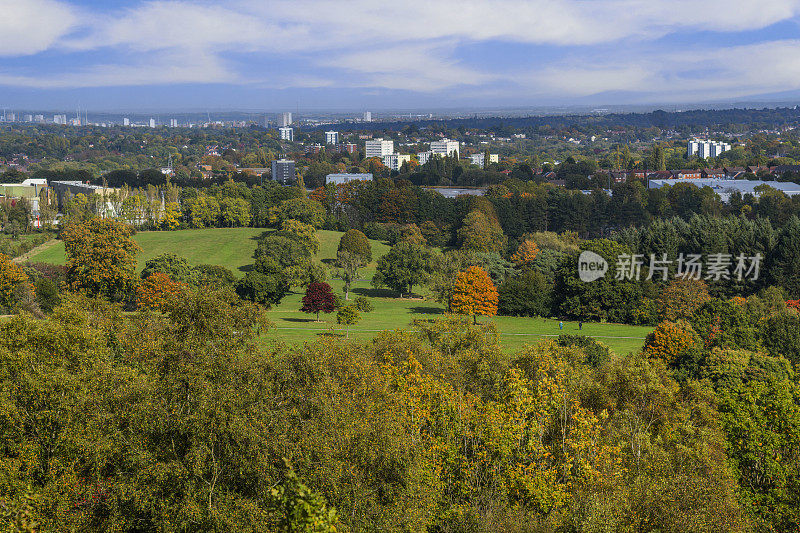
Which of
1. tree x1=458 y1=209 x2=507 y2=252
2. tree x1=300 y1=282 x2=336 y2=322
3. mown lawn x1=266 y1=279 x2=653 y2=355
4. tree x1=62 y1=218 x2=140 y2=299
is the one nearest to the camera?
mown lawn x1=266 y1=279 x2=653 y2=355

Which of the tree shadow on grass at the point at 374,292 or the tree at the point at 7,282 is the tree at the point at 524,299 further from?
the tree at the point at 7,282

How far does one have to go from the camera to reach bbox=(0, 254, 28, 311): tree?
1662 inches

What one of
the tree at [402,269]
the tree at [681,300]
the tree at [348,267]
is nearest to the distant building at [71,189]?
the tree at [348,267]

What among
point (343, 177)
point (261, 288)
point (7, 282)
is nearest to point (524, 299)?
point (261, 288)

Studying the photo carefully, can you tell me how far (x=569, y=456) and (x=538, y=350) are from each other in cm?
1037

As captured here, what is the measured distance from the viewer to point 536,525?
14.0 meters

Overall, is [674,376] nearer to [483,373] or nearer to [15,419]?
[483,373]

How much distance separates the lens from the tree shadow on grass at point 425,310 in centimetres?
5075

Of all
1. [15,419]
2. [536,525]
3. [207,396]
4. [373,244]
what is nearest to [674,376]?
[536,525]

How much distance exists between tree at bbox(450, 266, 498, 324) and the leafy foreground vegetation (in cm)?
2376

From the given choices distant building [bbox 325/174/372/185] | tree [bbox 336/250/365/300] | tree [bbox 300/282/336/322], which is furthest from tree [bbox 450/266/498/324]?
distant building [bbox 325/174/372/185]

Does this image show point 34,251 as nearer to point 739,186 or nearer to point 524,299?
point 524,299

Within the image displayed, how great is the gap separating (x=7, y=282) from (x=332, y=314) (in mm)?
20204

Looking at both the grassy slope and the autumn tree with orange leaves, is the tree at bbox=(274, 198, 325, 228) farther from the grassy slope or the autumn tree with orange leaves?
the autumn tree with orange leaves
